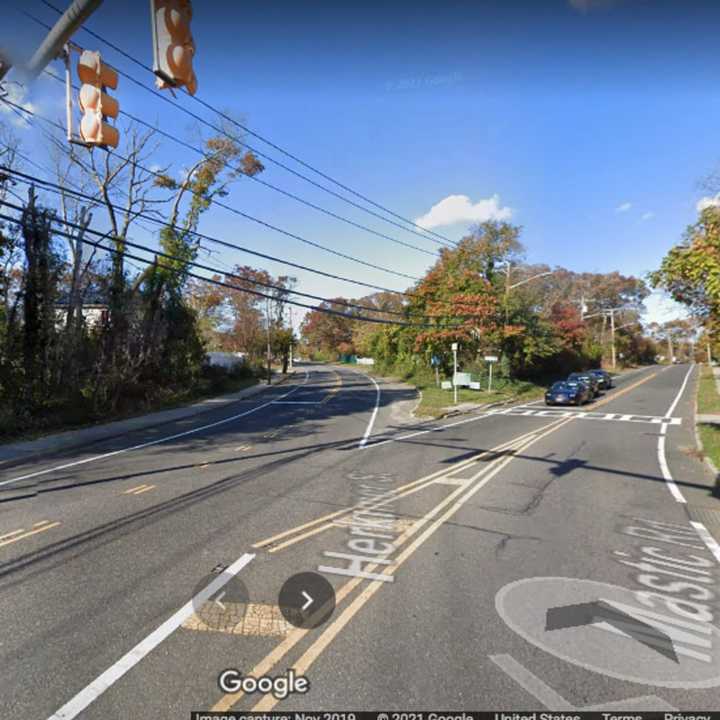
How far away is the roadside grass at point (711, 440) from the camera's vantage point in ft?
36.0

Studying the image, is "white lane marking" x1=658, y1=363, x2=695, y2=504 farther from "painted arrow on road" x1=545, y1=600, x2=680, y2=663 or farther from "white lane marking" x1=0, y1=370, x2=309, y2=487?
"white lane marking" x1=0, y1=370, x2=309, y2=487

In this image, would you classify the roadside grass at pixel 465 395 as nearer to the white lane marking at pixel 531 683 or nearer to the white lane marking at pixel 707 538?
the white lane marking at pixel 707 538

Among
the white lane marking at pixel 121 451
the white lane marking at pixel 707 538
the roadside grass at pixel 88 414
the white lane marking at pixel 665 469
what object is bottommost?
the white lane marking at pixel 665 469

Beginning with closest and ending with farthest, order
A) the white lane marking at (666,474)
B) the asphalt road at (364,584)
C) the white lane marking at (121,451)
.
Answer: the asphalt road at (364,584) → the white lane marking at (666,474) → the white lane marking at (121,451)

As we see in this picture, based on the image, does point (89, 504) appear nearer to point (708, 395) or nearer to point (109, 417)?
point (109, 417)

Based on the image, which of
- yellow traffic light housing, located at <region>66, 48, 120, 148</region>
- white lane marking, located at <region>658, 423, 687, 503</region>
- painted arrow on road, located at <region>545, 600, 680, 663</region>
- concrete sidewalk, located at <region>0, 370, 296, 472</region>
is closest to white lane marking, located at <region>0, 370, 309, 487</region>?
concrete sidewalk, located at <region>0, 370, 296, 472</region>

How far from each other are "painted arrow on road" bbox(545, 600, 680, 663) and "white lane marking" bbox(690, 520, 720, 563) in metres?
2.32

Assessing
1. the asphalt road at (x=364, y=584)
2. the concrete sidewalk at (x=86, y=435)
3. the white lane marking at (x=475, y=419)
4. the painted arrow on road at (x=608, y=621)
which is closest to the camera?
the asphalt road at (x=364, y=584)

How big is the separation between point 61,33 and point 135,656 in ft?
16.8

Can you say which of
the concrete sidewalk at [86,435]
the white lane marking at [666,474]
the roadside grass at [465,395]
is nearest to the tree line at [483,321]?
the roadside grass at [465,395]

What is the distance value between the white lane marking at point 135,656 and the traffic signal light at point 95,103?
4.23 m

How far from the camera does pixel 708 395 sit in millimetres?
27453

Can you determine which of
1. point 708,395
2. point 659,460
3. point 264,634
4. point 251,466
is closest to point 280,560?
point 264,634

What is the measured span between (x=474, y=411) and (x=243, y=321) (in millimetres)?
32019
